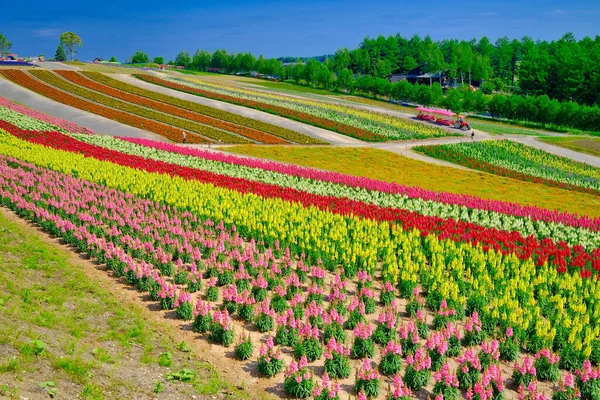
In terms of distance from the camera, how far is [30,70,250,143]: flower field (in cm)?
5150

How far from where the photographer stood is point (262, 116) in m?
63.5

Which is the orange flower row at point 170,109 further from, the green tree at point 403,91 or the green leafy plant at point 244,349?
the green tree at point 403,91

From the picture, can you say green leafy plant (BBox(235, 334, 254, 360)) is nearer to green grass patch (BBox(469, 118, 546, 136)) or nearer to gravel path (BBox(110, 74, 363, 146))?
gravel path (BBox(110, 74, 363, 146))

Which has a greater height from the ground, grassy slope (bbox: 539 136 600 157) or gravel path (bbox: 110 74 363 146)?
gravel path (bbox: 110 74 363 146)

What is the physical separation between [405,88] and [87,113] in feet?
211

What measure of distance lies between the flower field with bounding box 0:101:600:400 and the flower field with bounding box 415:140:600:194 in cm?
1994

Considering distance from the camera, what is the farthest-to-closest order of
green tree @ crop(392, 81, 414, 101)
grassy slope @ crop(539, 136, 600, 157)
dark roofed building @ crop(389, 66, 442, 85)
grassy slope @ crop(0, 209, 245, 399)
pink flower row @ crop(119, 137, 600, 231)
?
dark roofed building @ crop(389, 66, 442, 85)
green tree @ crop(392, 81, 414, 101)
grassy slope @ crop(539, 136, 600, 157)
pink flower row @ crop(119, 137, 600, 231)
grassy slope @ crop(0, 209, 245, 399)

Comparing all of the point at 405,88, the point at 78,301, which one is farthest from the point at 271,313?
the point at 405,88

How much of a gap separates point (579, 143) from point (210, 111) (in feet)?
153

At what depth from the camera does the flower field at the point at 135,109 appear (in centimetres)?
5150

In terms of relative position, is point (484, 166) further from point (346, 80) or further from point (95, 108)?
point (346, 80)

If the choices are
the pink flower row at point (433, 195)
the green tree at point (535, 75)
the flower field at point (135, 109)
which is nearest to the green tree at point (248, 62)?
the green tree at point (535, 75)

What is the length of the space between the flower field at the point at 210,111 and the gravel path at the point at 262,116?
172 cm

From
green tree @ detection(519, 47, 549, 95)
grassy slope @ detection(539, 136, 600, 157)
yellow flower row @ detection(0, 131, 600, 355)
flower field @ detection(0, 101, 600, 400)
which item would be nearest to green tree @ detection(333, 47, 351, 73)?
green tree @ detection(519, 47, 549, 95)
